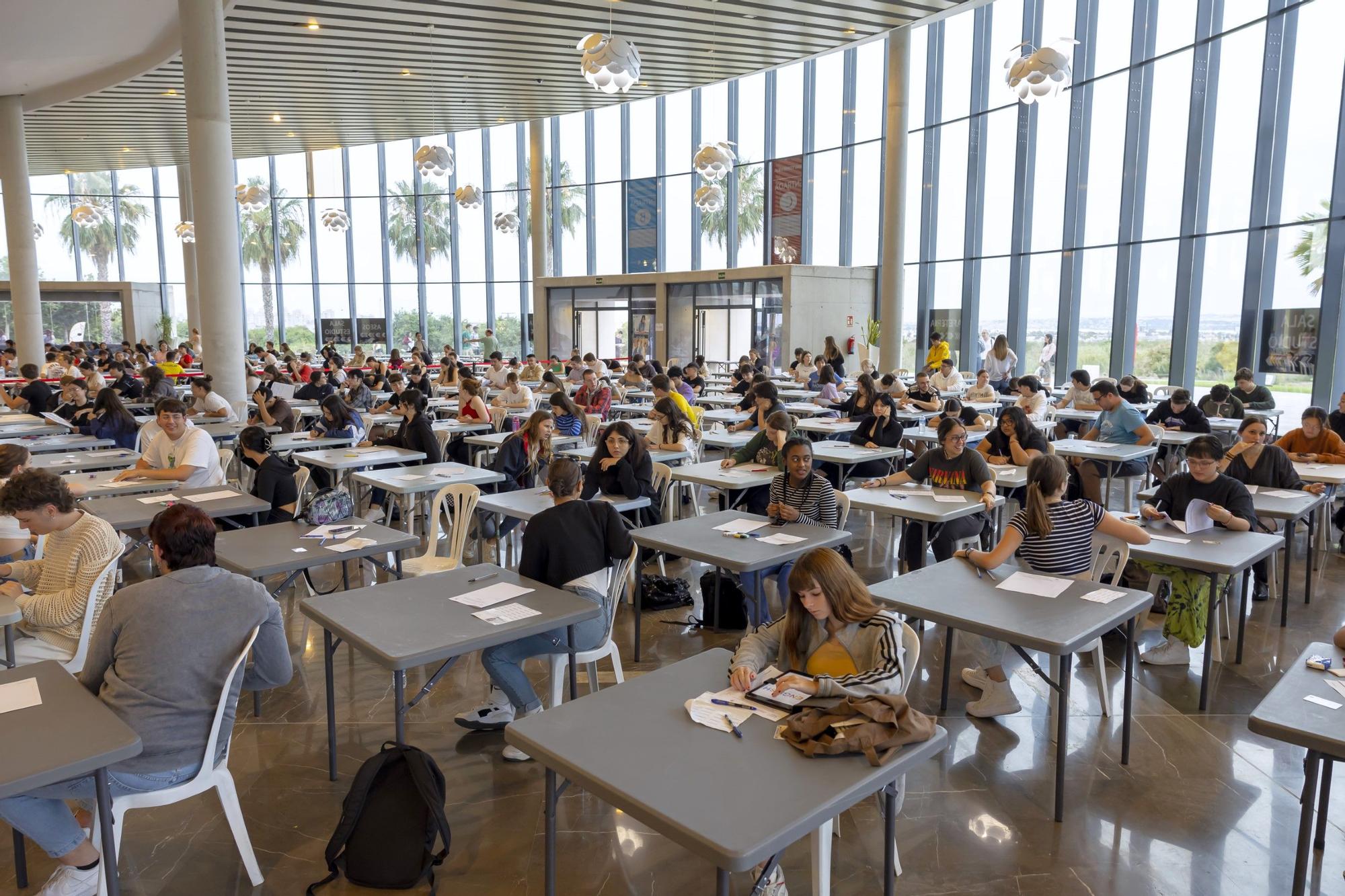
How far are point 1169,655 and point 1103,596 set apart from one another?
142 centimetres

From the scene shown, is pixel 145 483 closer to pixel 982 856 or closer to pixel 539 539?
pixel 539 539

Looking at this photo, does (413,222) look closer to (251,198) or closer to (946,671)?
(251,198)

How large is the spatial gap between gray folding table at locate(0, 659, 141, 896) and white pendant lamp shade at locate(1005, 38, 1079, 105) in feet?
28.1

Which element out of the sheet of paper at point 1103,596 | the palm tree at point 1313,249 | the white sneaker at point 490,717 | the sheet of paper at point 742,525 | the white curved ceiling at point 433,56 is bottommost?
the white sneaker at point 490,717

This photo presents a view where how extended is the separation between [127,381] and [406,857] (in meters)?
11.8

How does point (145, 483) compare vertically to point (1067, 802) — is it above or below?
above

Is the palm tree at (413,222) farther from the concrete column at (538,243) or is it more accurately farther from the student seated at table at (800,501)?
the student seated at table at (800,501)

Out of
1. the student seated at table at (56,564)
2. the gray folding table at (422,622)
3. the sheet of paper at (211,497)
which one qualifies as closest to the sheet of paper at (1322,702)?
the gray folding table at (422,622)

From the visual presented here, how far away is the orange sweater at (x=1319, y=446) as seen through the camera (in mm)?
6574

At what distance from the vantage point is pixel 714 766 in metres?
2.15

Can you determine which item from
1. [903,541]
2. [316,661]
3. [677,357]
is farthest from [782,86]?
[316,661]

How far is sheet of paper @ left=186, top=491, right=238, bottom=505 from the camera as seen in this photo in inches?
209

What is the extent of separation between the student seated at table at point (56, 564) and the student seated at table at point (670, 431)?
4.25 meters

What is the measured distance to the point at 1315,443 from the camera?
6742 millimetres
